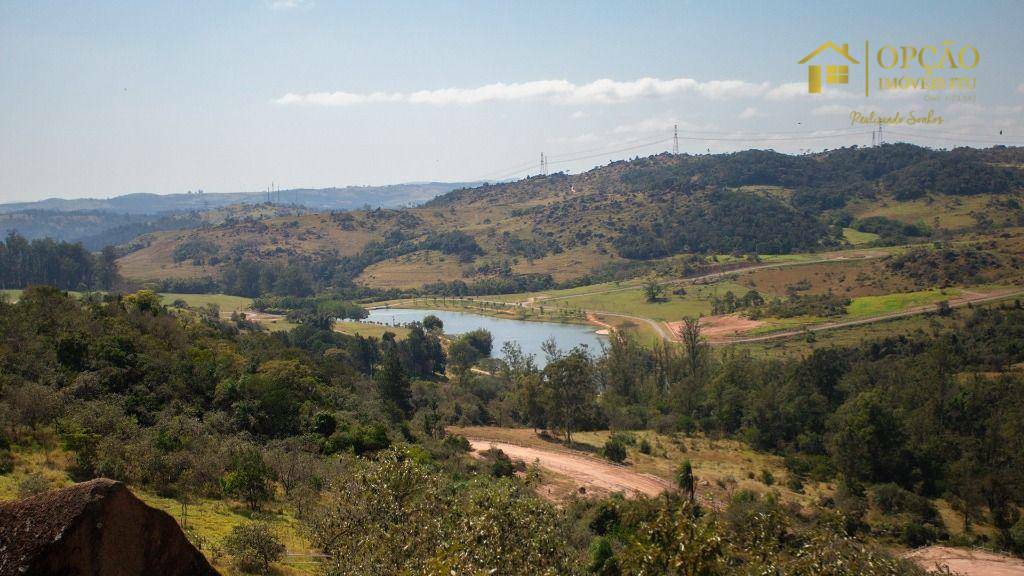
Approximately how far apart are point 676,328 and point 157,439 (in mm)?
78505

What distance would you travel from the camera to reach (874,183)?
622 feet

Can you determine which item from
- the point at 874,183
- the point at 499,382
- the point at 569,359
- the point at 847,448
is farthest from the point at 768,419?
the point at 874,183

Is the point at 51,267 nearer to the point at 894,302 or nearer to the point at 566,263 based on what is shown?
the point at 566,263

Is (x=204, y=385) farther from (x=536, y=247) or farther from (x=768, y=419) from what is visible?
(x=536, y=247)

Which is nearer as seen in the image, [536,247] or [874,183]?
[536,247]

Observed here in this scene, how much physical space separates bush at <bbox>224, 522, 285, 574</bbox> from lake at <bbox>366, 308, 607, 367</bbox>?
2608 inches

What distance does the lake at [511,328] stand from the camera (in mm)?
94438

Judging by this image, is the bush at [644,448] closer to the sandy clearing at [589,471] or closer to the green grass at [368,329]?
the sandy clearing at [589,471]

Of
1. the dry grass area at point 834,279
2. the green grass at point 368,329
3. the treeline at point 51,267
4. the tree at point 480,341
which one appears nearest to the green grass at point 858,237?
the dry grass area at point 834,279

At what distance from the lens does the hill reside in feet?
484

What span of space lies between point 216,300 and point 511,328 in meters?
58.2

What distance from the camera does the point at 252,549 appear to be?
17.2 meters

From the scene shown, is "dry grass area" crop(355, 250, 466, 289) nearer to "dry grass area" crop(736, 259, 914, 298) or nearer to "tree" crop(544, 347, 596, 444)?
"dry grass area" crop(736, 259, 914, 298)

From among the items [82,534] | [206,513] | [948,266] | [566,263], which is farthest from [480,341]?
[82,534]
